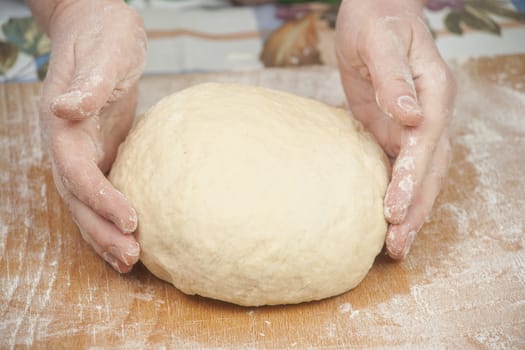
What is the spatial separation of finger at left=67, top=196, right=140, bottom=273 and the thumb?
24 cm

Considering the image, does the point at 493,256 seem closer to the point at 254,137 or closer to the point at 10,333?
the point at 254,137

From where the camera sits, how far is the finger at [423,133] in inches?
57.2

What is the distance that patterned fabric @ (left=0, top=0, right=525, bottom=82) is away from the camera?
237 cm

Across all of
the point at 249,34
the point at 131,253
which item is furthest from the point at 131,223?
the point at 249,34

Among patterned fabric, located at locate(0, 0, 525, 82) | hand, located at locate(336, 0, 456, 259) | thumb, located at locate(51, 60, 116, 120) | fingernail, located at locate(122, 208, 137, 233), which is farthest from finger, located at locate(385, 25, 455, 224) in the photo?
patterned fabric, located at locate(0, 0, 525, 82)

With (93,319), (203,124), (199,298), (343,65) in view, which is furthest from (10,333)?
(343,65)

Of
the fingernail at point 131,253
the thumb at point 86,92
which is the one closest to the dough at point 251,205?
the fingernail at point 131,253

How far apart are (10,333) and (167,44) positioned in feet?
4.57

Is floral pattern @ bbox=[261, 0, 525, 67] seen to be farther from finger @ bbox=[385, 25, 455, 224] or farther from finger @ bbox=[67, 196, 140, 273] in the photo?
finger @ bbox=[67, 196, 140, 273]

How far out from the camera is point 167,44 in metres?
2.46

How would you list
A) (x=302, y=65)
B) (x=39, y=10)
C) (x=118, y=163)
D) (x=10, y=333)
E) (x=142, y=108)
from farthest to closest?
1. (x=302, y=65)
2. (x=142, y=108)
3. (x=39, y=10)
4. (x=118, y=163)
5. (x=10, y=333)

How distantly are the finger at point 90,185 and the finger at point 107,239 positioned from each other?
0.03 metres

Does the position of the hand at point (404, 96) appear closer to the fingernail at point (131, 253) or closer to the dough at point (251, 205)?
the dough at point (251, 205)

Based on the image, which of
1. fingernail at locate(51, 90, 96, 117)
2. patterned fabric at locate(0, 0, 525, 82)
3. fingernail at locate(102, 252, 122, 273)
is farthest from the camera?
patterned fabric at locate(0, 0, 525, 82)
